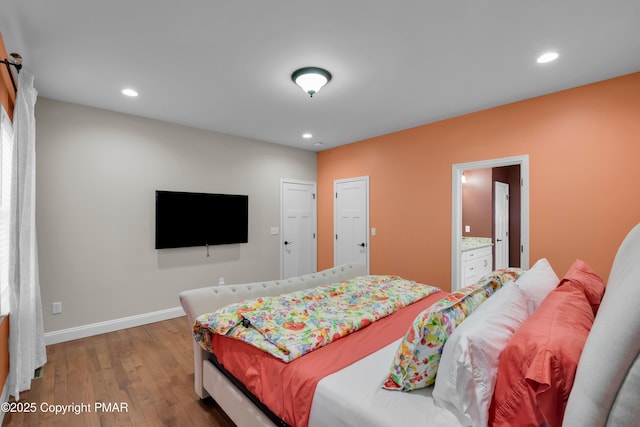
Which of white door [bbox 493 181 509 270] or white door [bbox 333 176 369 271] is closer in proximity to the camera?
white door [bbox 333 176 369 271]

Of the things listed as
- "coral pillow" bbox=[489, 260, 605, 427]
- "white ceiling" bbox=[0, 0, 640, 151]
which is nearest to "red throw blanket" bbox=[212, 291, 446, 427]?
"coral pillow" bbox=[489, 260, 605, 427]

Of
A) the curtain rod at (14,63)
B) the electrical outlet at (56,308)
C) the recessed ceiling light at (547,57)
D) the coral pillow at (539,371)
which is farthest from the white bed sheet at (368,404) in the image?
the electrical outlet at (56,308)

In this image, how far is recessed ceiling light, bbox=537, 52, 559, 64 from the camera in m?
2.29

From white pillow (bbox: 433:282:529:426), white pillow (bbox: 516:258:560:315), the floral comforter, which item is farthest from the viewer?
white pillow (bbox: 516:258:560:315)

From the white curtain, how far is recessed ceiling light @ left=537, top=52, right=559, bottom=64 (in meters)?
4.06

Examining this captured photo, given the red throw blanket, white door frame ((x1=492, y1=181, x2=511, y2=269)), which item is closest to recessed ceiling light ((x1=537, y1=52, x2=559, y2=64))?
the red throw blanket

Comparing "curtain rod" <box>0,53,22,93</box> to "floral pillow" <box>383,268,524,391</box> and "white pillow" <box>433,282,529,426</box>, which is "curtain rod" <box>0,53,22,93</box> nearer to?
"floral pillow" <box>383,268,524,391</box>

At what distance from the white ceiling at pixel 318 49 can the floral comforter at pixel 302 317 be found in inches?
76.9

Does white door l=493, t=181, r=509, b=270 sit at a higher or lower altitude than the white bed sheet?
higher

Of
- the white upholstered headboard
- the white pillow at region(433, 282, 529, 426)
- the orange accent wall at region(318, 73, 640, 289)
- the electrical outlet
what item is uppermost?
the orange accent wall at region(318, 73, 640, 289)

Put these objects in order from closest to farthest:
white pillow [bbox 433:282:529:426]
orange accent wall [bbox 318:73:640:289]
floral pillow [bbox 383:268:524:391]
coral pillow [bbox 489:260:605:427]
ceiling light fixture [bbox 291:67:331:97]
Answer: coral pillow [bbox 489:260:605:427] → white pillow [bbox 433:282:529:426] → floral pillow [bbox 383:268:524:391] → ceiling light fixture [bbox 291:67:331:97] → orange accent wall [bbox 318:73:640:289]

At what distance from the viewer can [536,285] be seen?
1.83 metres

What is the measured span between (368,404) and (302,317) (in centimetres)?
80

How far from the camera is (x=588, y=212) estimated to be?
281 cm
